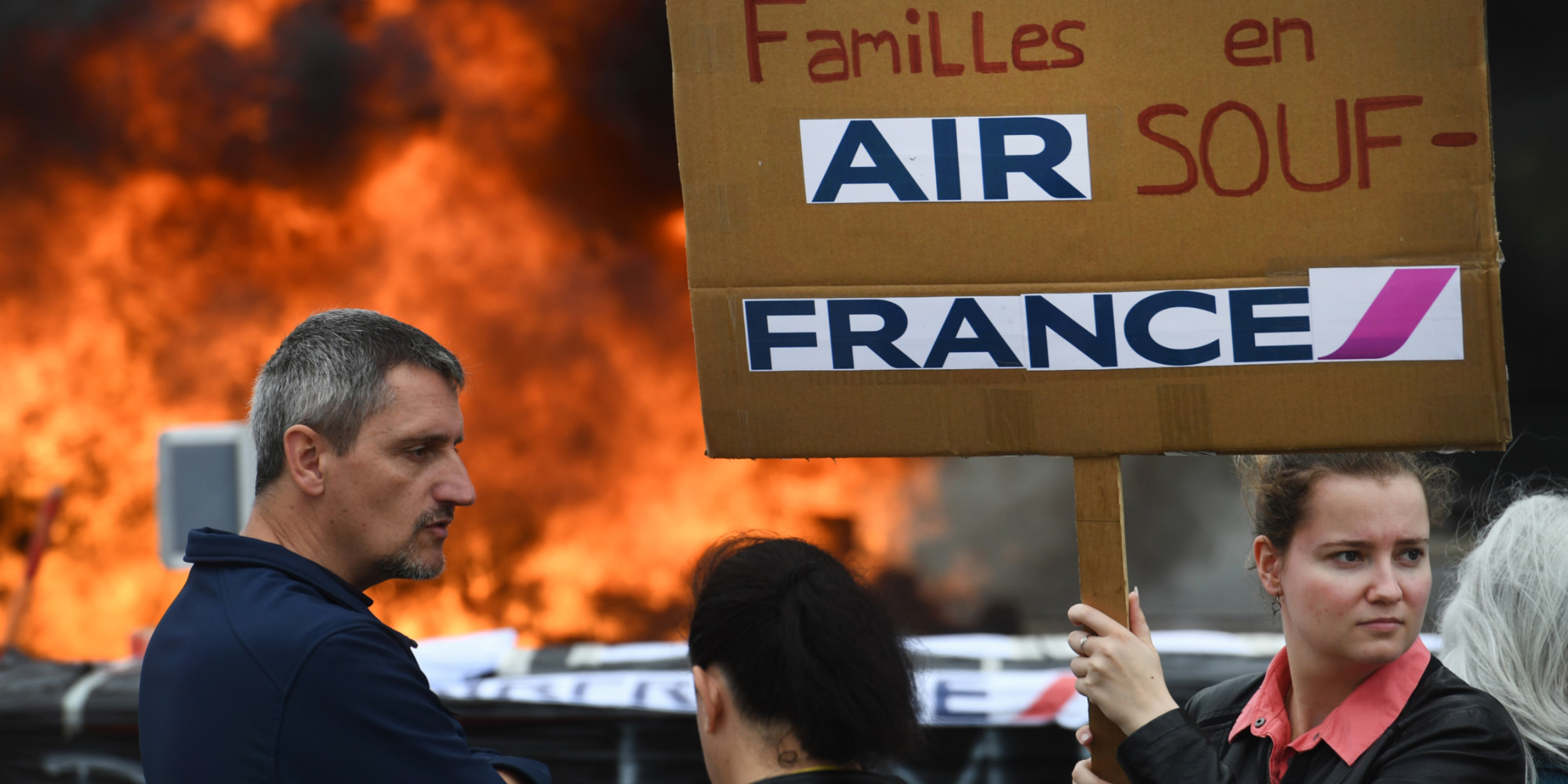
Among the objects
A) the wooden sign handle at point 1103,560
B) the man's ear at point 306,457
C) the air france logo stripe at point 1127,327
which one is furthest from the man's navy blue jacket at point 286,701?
the wooden sign handle at point 1103,560

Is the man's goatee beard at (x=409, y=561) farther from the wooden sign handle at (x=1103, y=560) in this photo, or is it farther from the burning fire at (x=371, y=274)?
the burning fire at (x=371, y=274)

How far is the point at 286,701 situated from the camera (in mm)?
1540

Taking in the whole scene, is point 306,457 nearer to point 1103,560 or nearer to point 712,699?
point 712,699

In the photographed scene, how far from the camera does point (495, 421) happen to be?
26.7 ft

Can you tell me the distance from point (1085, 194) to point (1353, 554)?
25.3 inches

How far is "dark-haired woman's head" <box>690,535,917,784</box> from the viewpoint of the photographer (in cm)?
141

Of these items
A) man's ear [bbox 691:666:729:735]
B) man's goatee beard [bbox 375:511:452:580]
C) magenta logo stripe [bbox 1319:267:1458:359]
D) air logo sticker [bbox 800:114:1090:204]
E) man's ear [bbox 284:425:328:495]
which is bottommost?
man's ear [bbox 691:666:729:735]

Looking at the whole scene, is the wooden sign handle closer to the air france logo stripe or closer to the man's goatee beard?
the air france logo stripe

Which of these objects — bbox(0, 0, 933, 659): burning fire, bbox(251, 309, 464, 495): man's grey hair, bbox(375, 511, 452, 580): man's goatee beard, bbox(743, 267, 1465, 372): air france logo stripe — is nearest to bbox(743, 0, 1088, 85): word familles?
bbox(743, 267, 1465, 372): air france logo stripe

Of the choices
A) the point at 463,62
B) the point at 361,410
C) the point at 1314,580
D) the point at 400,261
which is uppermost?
the point at 463,62

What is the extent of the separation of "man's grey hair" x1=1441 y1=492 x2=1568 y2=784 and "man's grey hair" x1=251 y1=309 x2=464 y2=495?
5.39ft

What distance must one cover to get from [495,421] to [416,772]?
672 cm

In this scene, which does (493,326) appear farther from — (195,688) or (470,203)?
(195,688)

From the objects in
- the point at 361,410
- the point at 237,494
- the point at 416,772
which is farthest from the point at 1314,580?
the point at 237,494
